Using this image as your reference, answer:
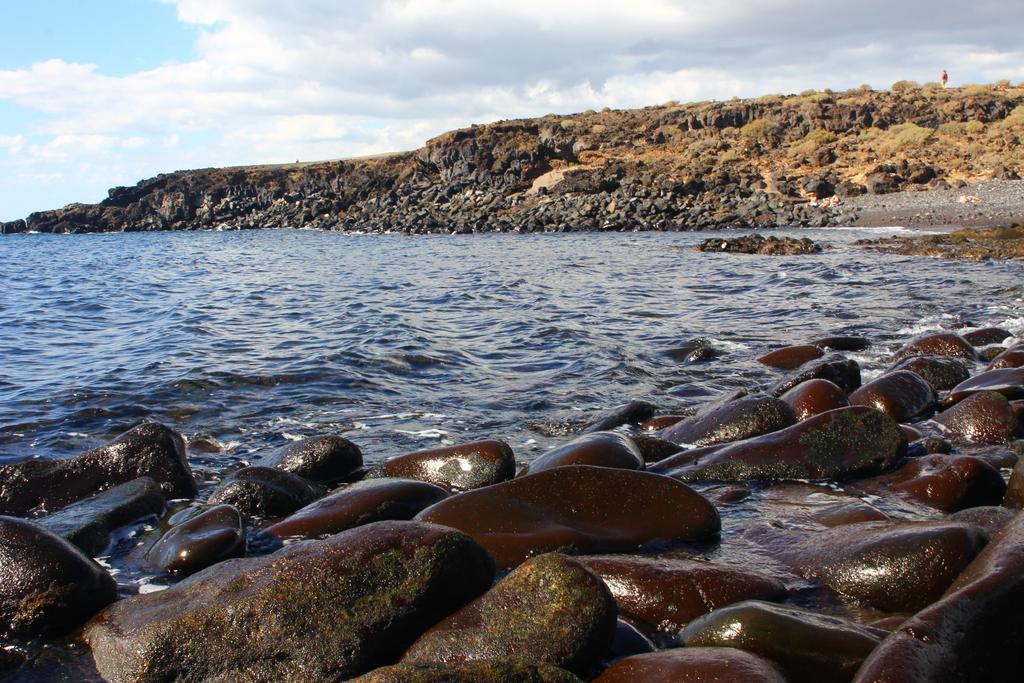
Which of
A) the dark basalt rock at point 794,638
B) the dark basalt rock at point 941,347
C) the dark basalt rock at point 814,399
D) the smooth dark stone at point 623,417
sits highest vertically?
the dark basalt rock at point 794,638

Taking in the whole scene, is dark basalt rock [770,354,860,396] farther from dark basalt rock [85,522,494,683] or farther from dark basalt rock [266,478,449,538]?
dark basalt rock [85,522,494,683]

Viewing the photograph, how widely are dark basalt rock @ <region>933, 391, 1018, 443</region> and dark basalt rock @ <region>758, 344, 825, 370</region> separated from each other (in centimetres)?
329

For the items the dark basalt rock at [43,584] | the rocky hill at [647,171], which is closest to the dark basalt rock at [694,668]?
the dark basalt rock at [43,584]

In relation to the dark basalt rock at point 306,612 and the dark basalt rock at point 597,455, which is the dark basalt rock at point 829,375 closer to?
the dark basalt rock at point 597,455

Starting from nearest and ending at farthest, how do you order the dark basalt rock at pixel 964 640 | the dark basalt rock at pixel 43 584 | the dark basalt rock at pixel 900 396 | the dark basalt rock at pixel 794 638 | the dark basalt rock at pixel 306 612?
the dark basalt rock at pixel 964 640 < the dark basalt rock at pixel 794 638 < the dark basalt rock at pixel 306 612 < the dark basalt rock at pixel 43 584 < the dark basalt rock at pixel 900 396

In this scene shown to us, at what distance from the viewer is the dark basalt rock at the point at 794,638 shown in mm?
2807

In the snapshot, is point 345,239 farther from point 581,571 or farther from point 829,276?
point 581,571

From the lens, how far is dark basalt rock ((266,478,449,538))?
4.89 metres

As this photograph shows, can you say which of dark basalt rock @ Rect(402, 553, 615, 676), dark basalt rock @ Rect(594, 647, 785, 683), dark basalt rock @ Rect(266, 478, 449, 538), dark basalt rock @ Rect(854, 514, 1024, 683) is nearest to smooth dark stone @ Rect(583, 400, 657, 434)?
dark basalt rock @ Rect(266, 478, 449, 538)

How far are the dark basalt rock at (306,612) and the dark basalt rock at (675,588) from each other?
612 mm

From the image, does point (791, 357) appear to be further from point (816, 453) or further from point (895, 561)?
point (895, 561)

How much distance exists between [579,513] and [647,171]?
151 ft

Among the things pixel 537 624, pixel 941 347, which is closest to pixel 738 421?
pixel 537 624

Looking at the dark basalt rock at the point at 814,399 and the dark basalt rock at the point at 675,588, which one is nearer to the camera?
the dark basalt rock at the point at 675,588
